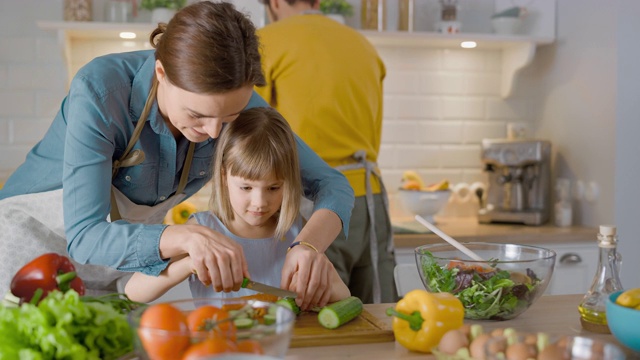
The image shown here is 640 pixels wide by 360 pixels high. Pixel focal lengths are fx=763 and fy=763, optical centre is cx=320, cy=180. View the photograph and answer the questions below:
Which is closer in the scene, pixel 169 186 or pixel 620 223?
pixel 169 186

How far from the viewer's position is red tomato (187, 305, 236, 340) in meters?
0.96

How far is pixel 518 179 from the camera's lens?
11.2 ft

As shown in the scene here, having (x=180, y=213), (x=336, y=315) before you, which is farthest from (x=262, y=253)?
(x=180, y=213)

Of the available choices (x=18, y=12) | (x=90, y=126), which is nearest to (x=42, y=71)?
(x=18, y=12)

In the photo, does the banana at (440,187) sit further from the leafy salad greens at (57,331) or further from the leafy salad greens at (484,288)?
the leafy salad greens at (57,331)

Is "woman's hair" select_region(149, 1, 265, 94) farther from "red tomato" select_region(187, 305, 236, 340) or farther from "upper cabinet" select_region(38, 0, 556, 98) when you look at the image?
"upper cabinet" select_region(38, 0, 556, 98)

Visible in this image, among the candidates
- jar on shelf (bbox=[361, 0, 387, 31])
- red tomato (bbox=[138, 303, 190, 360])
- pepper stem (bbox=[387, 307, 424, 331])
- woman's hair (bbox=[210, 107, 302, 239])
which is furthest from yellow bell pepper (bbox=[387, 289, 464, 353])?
jar on shelf (bbox=[361, 0, 387, 31])

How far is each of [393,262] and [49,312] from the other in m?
1.85

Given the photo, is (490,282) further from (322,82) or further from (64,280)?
(322,82)

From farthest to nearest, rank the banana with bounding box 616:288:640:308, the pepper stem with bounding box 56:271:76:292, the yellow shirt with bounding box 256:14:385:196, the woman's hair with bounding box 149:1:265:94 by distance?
the yellow shirt with bounding box 256:14:385:196 → the woman's hair with bounding box 149:1:265:94 → the banana with bounding box 616:288:640:308 → the pepper stem with bounding box 56:271:76:292

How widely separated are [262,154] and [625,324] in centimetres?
96

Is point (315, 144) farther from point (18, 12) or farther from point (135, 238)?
point (18, 12)

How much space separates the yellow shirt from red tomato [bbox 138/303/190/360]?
5.29 feet

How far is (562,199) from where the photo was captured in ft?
11.2
